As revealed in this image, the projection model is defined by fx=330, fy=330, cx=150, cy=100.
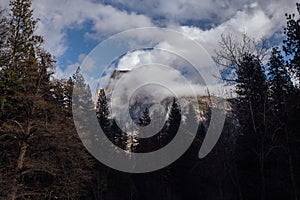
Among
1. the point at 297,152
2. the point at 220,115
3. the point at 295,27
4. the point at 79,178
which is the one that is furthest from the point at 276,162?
the point at 79,178

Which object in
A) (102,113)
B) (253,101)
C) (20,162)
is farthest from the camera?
(102,113)

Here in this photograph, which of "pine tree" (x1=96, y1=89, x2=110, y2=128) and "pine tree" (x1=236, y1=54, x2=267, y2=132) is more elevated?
"pine tree" (x1=96, y1=89, x2=110, y2=128)

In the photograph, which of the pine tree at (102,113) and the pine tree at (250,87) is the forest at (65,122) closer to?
the pine tree at (250,87)

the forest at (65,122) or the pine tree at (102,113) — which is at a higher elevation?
the pine tree at (102,113)

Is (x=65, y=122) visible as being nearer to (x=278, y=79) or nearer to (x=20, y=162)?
(x=20, y=162)

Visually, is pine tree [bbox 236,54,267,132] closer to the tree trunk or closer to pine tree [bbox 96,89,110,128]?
the tree trunk

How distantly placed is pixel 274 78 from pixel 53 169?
1567 cm

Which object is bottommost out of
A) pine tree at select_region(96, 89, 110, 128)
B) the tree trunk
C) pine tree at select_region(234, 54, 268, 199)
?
the tree trunk

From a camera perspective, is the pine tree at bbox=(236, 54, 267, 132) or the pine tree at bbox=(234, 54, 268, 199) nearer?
the pine tree at bbox=(234, 54, 268, 199)

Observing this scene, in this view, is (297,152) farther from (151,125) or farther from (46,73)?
(151,125)

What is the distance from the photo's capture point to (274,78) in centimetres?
2286

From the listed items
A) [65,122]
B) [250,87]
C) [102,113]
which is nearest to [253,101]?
[250,87]

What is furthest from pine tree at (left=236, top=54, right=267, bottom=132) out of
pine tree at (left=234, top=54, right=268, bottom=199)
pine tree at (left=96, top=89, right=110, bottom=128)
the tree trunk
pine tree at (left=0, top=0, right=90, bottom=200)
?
pine tree at (left=96, top=89, right=110, bottom=128)

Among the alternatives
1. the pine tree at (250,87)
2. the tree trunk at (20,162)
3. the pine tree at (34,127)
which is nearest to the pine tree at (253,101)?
the pine tree at (250,87)
